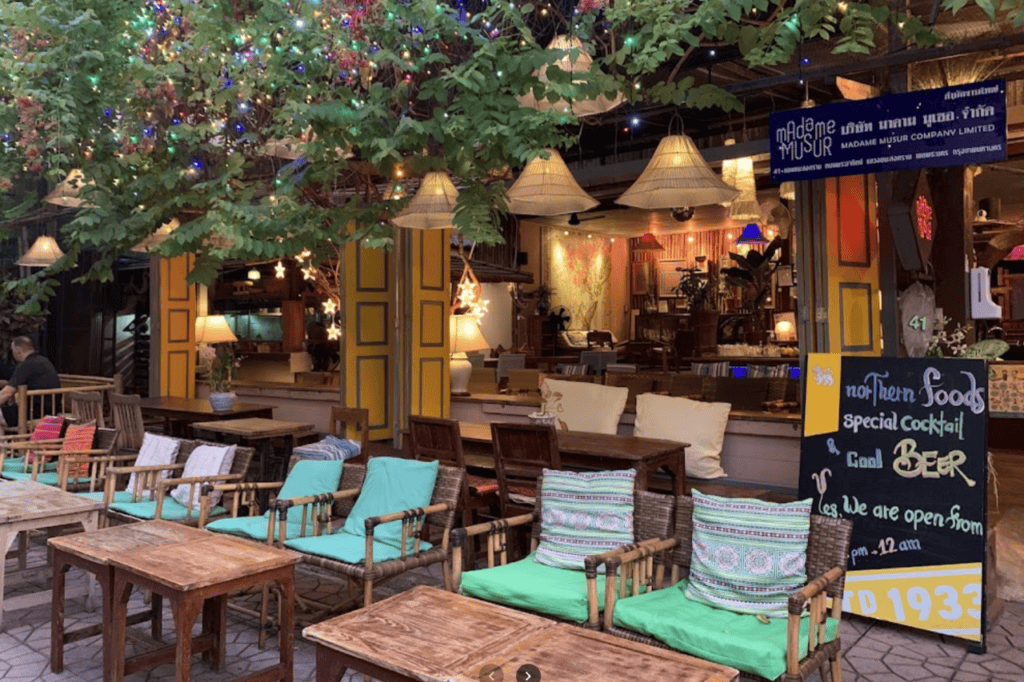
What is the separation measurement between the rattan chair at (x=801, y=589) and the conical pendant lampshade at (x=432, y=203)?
2.82m

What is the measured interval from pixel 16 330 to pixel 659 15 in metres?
10.8

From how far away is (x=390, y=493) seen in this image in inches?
189

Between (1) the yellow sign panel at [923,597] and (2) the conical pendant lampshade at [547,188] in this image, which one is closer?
(1) the yellow sign panel at [923,597]

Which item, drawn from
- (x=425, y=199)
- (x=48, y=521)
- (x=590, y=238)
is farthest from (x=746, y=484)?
(x=590, y=238)

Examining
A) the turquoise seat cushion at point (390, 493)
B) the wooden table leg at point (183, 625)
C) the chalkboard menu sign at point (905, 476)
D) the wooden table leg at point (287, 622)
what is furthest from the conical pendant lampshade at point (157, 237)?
the chalkboard menu sign at point (905, 476)

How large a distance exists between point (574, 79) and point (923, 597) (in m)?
3.01

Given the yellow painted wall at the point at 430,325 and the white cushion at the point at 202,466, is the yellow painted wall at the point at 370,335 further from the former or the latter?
the white cushion at the point at 202,466

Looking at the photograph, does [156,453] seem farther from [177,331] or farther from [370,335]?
[177,331]

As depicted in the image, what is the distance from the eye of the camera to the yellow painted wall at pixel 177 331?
11.8m

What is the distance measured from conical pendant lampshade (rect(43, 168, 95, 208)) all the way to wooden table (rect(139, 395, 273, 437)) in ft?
7.64

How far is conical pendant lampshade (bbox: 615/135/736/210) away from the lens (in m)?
4.88

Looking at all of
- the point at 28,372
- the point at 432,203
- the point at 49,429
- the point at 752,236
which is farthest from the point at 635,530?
the point at 752,236

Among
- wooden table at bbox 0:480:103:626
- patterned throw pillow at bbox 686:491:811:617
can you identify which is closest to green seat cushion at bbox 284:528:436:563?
wooden table at bbox 0:480:103:626

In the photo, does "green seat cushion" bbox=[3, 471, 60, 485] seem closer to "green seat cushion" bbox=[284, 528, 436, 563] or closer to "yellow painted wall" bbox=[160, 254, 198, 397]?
"green seat cushion" bbox=[284, 528, 436, 563]
